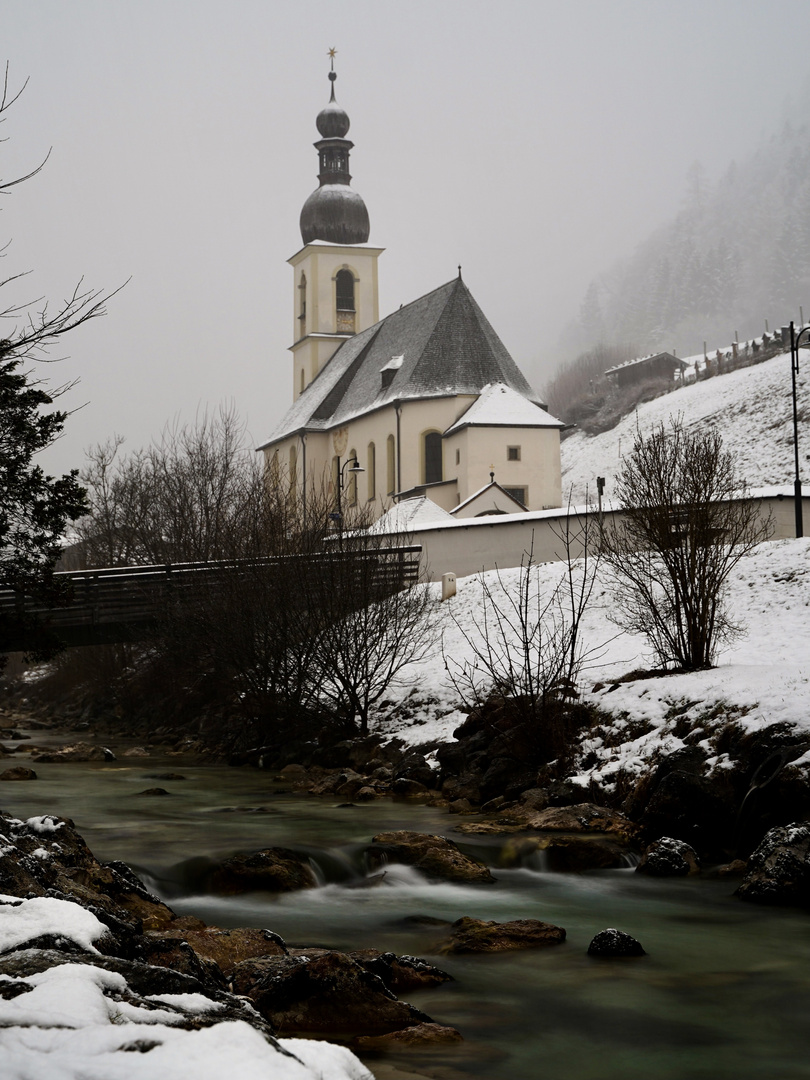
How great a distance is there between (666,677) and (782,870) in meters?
6.92

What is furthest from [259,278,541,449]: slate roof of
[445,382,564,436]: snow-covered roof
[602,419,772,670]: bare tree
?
[602,419,772,670]: bare tree

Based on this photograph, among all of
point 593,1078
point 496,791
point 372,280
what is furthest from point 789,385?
point 593,1078

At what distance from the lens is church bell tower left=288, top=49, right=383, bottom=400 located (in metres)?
69.4

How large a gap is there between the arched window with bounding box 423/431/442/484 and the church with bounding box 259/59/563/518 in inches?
2.2

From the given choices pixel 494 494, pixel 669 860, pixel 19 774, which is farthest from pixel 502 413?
pixel 669 860

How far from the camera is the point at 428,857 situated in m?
12.4

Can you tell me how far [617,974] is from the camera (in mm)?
8539

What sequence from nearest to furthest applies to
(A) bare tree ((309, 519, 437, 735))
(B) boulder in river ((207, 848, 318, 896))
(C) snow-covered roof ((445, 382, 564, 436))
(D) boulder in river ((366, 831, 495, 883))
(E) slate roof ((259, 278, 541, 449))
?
(B) boulder in river ((207, 848, 318, 896))
(D) boulder in river ((366, 831, 495, 883))
(A) bare tree ((309, 519, 437, 735))
(C) snow-covered roof ((445, 382, 564, 436))
(E) slate roof ((259, 278, 541, 449))

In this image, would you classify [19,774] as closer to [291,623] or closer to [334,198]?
[291,623]

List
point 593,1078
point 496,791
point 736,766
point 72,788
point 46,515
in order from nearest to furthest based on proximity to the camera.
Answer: point 593,1078
point 736,766
point 46,515
point 496,791
point 72,788

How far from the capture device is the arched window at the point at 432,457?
51.2 meters

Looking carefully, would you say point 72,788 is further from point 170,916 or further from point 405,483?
point 405,483

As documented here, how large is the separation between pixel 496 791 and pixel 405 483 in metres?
34.7

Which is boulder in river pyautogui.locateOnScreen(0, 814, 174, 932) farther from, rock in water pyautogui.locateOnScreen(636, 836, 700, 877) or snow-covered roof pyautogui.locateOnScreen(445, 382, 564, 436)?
snow-covered roof pyautogui.locateOnScreen(445, 382, 564, 436)
